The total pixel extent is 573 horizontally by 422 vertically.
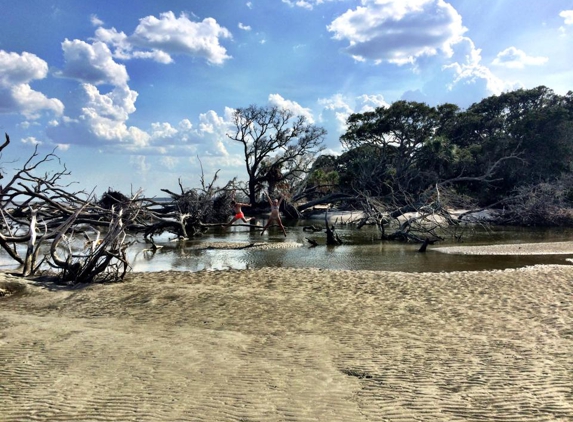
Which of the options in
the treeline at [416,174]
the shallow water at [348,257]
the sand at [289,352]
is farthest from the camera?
the treeline at [416,174]

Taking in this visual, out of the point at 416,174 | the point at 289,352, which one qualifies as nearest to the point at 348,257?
the point at 289,352

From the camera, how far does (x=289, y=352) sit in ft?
18.2

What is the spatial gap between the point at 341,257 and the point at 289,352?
33.1 ft

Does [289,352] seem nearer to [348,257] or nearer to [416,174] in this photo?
[348,257]

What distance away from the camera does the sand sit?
4.00 metres

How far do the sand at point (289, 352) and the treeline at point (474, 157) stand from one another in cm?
1911

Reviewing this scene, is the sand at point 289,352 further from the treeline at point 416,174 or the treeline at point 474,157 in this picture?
the treeline at point 474,157

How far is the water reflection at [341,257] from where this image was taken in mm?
13516

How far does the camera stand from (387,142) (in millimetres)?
42656

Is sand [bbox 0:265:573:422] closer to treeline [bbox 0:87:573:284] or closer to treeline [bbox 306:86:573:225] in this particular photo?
treeline [bbox 0:87:573:284]

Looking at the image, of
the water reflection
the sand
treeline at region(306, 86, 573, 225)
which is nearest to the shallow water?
the water reflection

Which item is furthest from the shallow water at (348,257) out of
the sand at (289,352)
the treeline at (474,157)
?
the treeline at (474,157)

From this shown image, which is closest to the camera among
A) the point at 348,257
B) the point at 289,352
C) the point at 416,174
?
the point at 289,352

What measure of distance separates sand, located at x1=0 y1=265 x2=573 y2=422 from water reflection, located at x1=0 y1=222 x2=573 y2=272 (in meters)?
3.83
